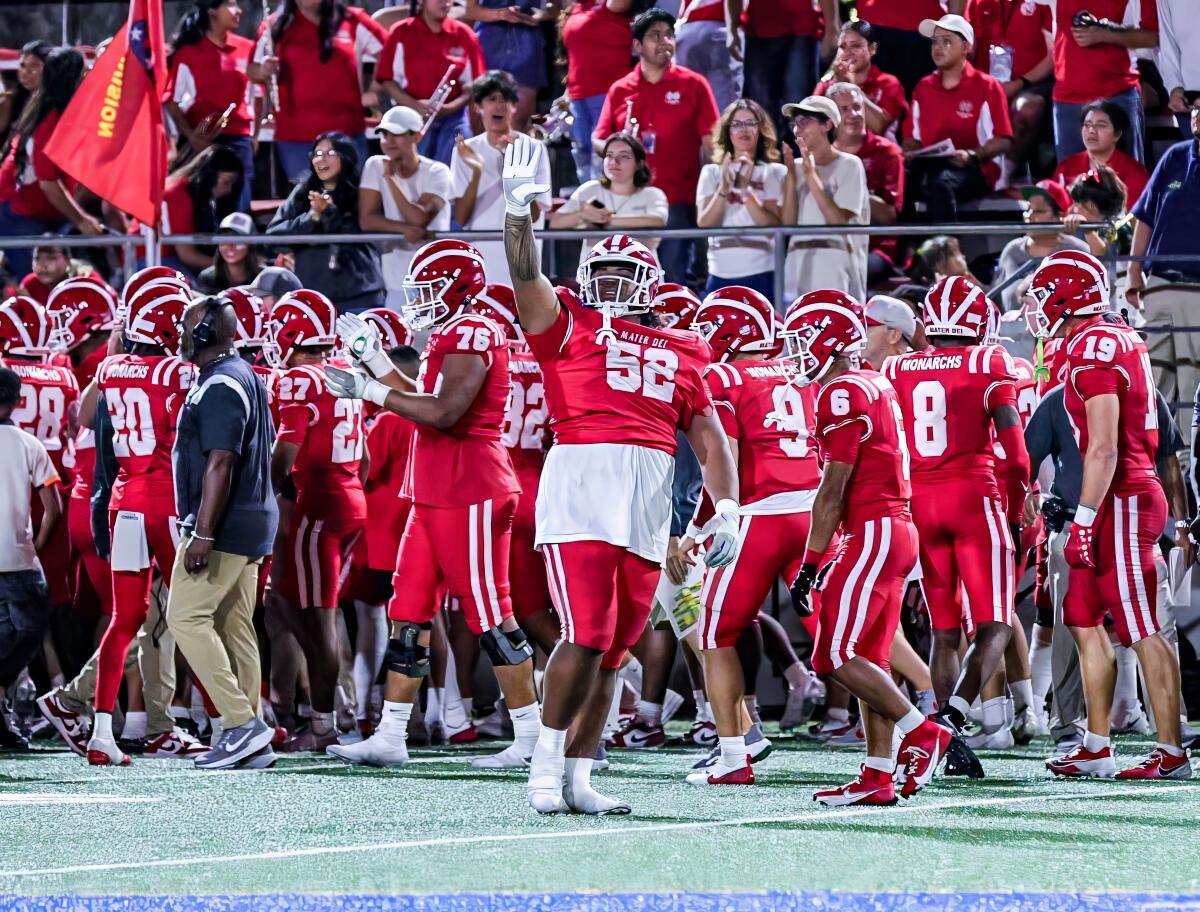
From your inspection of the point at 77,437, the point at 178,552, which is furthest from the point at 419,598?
the point at 77,437

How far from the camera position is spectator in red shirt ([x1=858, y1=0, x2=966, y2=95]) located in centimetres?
1462

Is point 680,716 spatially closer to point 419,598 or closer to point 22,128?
point 419,598

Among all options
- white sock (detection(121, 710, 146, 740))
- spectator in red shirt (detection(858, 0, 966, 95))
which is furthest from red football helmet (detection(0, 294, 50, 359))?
spectator in red shirt (detection(858, 0, 966, 95))

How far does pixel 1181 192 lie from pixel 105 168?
21.2 feet

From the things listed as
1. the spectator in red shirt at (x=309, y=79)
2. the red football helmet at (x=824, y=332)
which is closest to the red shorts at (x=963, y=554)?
the red football helmet at (x=824, y=332)

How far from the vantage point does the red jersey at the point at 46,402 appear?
10891mm

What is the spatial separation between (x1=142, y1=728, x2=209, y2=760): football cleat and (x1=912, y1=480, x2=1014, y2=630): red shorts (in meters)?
3.64

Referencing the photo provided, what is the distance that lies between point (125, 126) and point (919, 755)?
7229mm

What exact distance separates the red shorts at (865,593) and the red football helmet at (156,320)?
365cm

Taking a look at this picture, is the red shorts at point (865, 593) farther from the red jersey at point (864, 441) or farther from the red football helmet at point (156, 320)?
the red football helmet at point (156, 320)

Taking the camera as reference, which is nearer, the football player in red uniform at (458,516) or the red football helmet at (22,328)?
the football player in red uniform at (458,516)

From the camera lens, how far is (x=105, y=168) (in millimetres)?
12438

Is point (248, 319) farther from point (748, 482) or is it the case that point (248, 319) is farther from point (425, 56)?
point (425, 56)

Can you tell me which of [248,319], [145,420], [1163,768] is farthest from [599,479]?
[248,319]
